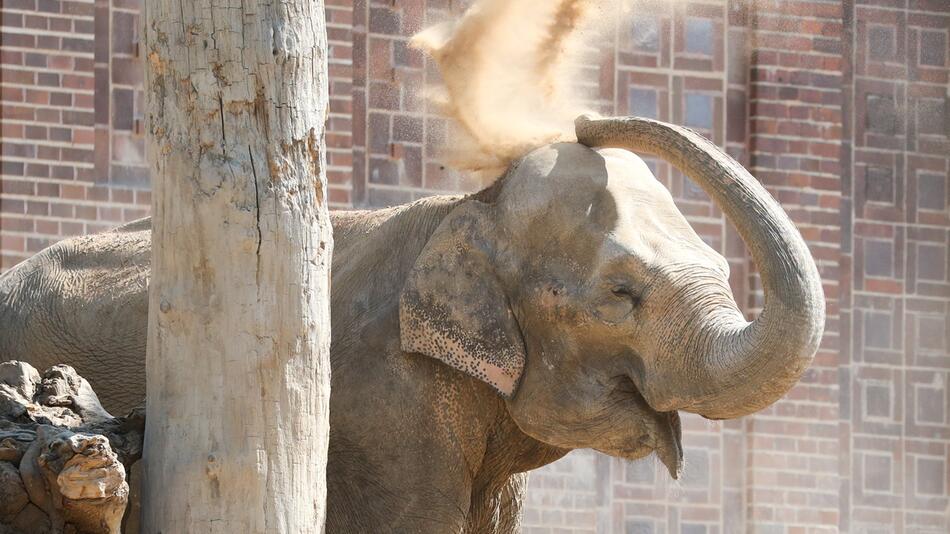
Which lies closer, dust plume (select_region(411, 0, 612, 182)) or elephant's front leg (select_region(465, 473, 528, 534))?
elephant's front leg (select_region(465, 473, 528, 534))

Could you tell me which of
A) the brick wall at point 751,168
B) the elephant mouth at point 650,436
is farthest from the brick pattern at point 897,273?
the elephant mouth at point 650,436

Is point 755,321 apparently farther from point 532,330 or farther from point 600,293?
point 532,330

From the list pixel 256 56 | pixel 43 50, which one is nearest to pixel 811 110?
pixel 43 50

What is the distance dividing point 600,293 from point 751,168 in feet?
15.6

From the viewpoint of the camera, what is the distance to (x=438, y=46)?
6.76 meters

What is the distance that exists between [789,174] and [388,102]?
7.03 feet

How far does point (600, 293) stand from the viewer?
6.07 metres

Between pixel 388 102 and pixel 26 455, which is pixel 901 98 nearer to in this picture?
Answer: pixel 388 102

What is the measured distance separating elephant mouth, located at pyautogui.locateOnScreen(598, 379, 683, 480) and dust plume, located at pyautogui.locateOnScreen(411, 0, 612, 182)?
955mm

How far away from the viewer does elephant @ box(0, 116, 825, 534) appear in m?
5.95

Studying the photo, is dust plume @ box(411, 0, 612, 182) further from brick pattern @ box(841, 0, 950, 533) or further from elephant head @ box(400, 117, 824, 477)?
brick pattern @ box(841, 0, 950, 533)

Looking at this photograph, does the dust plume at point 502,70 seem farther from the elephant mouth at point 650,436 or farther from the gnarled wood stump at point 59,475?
the gnarled wood stump at point 59,475

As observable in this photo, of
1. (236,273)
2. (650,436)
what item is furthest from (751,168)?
(236,273)

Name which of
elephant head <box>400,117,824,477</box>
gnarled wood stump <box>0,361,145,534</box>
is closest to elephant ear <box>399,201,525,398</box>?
elephant head <box>400,117,824,477</box>
